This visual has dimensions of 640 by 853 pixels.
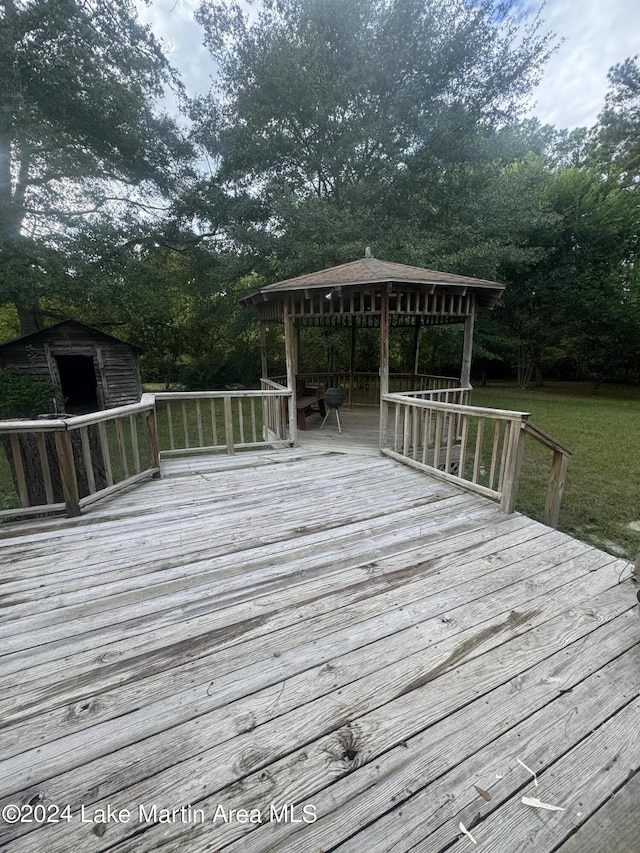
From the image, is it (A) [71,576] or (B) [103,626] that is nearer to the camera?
(B) [103,626]

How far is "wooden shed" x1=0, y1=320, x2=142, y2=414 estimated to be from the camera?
9812 mm

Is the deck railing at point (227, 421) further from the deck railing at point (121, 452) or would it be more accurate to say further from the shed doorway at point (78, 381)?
the shed doorway at point (78, 381)

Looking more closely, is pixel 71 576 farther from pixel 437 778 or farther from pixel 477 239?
pixel 477 239

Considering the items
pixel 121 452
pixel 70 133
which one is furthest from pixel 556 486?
pixel 70 133

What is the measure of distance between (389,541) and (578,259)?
17491 millimetres

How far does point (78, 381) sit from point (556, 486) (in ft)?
46.8

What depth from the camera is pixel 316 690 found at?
5.24 feet

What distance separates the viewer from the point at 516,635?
1926 mm

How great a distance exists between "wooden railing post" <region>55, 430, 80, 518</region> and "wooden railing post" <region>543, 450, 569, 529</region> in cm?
435

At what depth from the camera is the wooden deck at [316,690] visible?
117 cm

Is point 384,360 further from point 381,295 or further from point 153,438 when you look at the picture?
point 153,438

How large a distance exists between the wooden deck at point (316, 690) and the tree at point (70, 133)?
29.2ft

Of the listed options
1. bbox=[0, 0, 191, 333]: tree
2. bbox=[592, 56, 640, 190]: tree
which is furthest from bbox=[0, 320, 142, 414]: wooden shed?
bbox=[592, 56, 640, 190]: tree

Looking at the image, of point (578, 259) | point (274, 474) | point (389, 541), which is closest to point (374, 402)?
point (274, 474)
